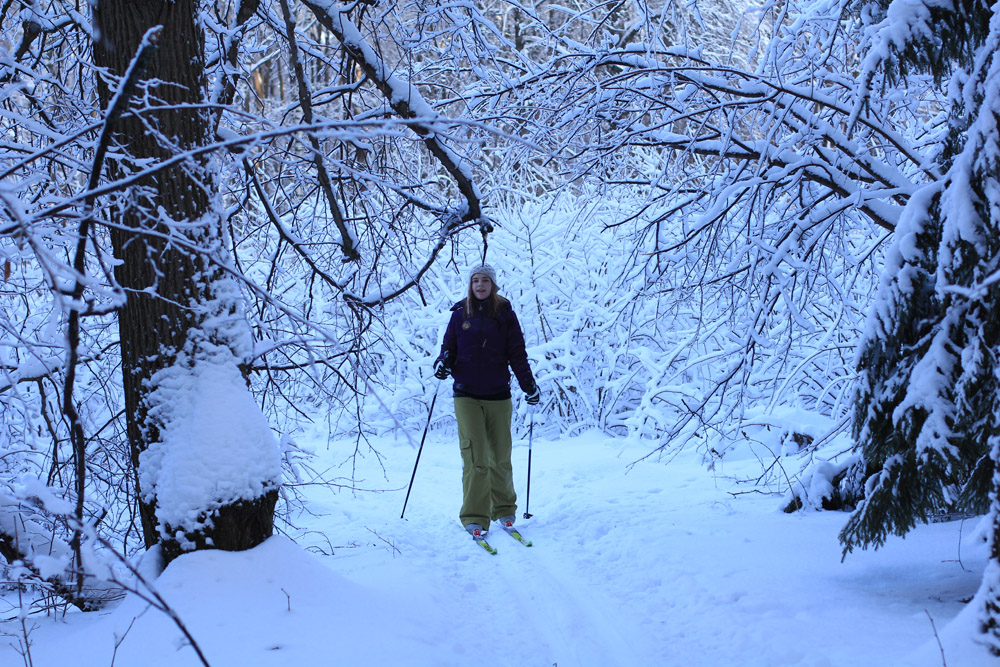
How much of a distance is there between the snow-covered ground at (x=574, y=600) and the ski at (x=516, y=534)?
64 millimetres

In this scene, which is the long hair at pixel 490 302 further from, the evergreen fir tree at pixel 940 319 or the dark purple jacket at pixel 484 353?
the evergreen fir tree at pixel 940 319

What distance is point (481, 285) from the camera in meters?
5.42

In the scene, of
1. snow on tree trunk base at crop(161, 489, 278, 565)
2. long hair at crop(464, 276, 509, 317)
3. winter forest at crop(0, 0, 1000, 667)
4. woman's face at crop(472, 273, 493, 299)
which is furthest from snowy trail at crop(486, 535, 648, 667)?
woman's face at crop(472, 273, 493, 299)

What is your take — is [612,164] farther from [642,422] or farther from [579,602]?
[642,422]

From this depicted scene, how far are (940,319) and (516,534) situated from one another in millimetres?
3323

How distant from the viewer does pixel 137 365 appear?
3.17m

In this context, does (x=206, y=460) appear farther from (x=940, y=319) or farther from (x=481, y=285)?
(x=940, y=319)

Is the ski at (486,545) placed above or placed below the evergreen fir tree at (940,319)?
below

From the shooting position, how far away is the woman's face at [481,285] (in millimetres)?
5406

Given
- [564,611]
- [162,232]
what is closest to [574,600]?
[564,611]

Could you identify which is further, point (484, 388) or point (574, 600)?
point (484, 388)

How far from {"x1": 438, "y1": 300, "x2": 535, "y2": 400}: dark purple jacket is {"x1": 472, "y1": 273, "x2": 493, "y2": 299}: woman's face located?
9 cm

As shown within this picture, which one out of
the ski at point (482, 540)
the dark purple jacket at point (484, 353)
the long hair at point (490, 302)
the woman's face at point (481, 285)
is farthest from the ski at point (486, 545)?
the woman's face at point (481, 285)

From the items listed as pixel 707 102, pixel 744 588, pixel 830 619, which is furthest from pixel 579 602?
pixel 707 102
